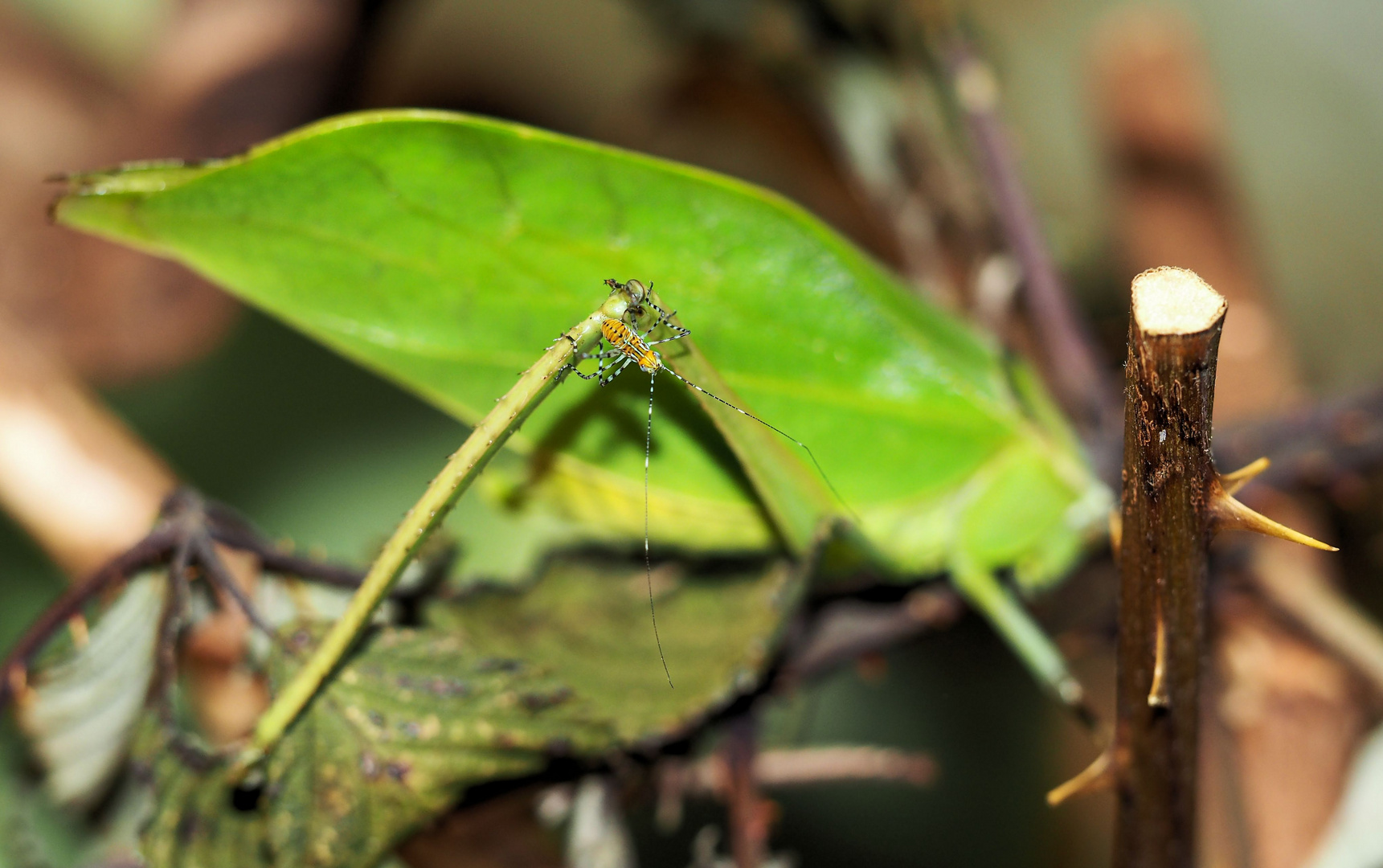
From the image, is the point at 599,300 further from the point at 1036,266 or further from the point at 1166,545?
the point at 1036,266

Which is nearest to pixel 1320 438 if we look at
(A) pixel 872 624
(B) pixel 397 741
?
(A) pixel 872 624

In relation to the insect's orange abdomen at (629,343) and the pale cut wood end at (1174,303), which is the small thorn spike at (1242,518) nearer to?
the pale cut wood end at (1174,303)

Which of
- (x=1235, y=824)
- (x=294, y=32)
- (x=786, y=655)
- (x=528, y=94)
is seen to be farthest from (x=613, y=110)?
(x=1235, y=824)

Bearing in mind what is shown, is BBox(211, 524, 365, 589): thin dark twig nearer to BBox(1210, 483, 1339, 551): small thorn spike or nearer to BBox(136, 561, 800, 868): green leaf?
BBox(136, 561, 800, 868): green leaf

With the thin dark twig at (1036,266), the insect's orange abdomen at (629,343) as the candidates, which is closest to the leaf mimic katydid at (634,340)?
the insect's orange abdomen at (629,343)

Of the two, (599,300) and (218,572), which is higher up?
(599,300)

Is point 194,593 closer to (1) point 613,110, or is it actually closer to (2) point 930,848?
(2) point 930,848
